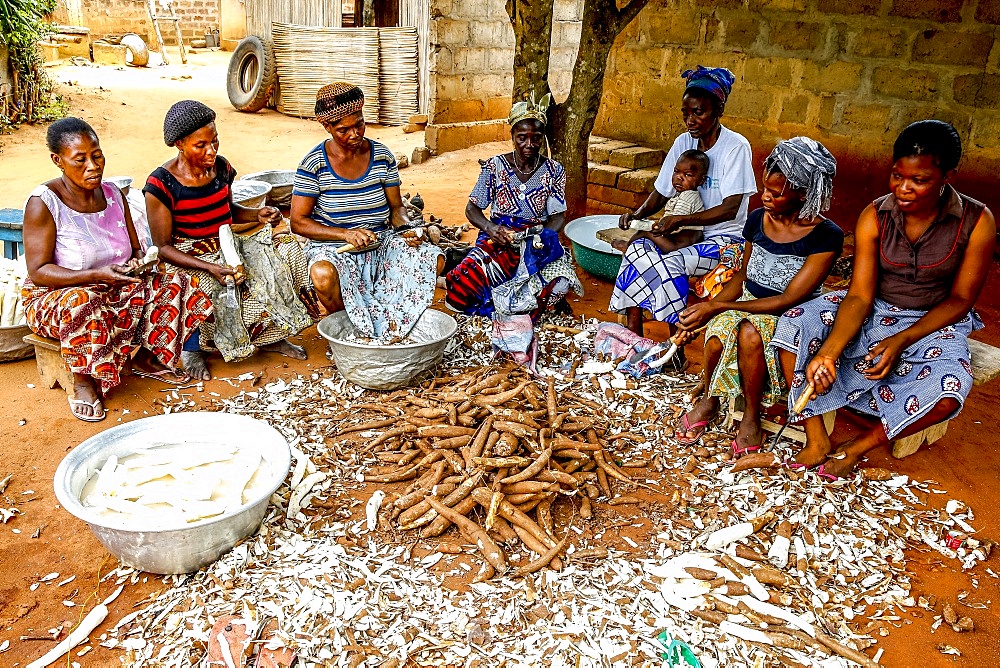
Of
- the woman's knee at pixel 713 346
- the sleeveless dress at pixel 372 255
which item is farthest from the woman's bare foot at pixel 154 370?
the woman's knee at pixel 713 346

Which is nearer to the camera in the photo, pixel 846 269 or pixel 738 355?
pixel 738 355

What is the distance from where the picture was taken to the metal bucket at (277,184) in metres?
6.39

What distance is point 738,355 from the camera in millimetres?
3234

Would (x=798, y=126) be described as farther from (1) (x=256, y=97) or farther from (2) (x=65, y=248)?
(1) (x=256, y=97)

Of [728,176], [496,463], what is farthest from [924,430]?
[496,463]

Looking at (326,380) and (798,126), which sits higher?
(798,126)

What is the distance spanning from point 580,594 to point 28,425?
271 centimetres

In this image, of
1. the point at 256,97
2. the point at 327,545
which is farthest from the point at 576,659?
the point at 256,97

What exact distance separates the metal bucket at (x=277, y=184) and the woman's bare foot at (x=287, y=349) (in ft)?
8.03

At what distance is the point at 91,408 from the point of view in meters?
3.53

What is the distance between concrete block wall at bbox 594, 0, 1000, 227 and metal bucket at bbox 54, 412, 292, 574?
492 cm

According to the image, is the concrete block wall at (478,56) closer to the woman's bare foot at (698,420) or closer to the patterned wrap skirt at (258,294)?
the patterned wrap skirt at (258,294)

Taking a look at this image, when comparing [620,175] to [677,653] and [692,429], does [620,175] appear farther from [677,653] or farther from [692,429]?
[677,653]

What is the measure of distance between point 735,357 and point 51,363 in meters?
3.31
